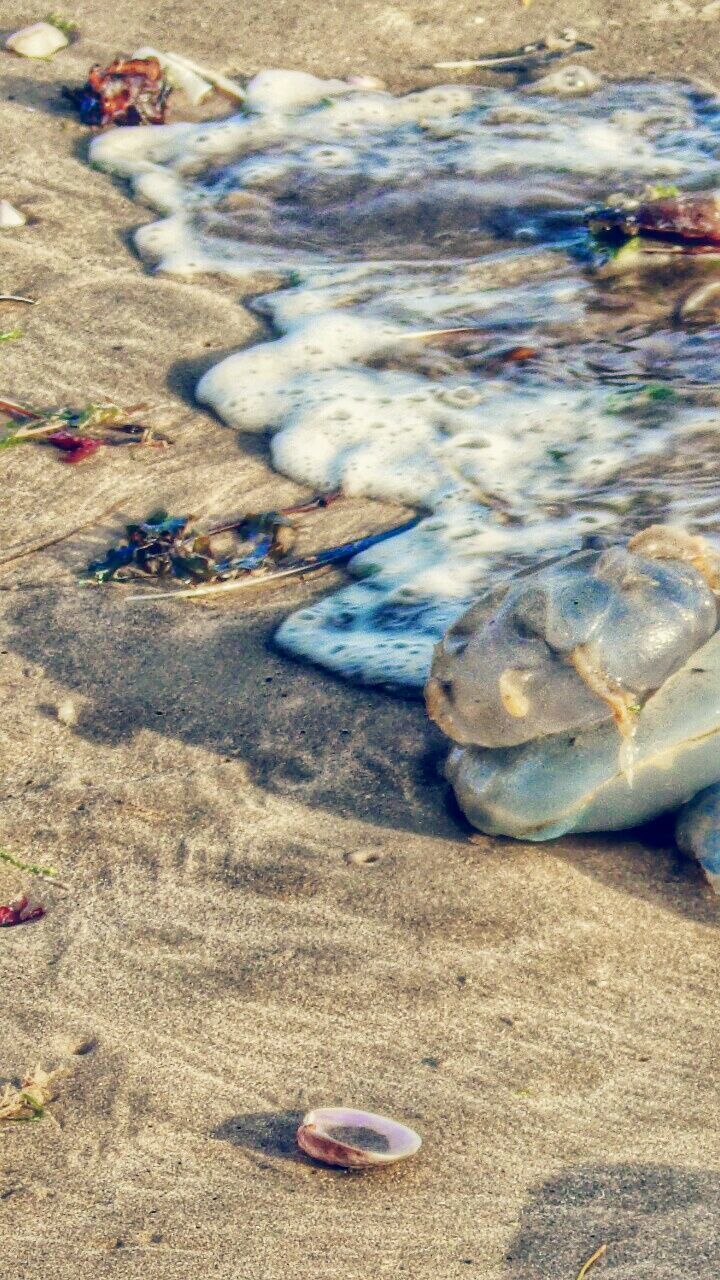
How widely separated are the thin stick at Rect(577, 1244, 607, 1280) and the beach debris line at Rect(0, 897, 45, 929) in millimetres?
1344

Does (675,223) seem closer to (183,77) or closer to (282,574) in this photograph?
(282,574)

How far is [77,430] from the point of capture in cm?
490

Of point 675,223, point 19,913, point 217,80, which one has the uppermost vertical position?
point 217,80

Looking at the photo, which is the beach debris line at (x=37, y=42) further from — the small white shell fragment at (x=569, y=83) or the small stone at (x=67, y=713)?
the small stone at (x=67, y=713)

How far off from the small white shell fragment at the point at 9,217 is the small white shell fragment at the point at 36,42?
172cm

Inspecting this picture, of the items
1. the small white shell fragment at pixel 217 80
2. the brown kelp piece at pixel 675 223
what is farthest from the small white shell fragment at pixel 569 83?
the brown kelp piece at pixel 675 223

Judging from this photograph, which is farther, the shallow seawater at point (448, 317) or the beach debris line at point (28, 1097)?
the shallow seawater at point (448, 317)

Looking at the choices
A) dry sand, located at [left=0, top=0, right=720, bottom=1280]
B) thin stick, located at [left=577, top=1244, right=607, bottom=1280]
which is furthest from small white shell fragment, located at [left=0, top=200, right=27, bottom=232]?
thin stick, located at [left=577, top=1244, right=607, bottom=1280]

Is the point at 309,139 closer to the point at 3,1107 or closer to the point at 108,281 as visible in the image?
the point at 108,281

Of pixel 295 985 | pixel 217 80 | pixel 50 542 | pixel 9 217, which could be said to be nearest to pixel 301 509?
pixel 50 542

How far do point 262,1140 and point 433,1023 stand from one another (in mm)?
405

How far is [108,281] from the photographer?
5.85 metres

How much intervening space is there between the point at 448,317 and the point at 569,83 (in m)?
2.51

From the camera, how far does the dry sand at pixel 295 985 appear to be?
2.38 meters
